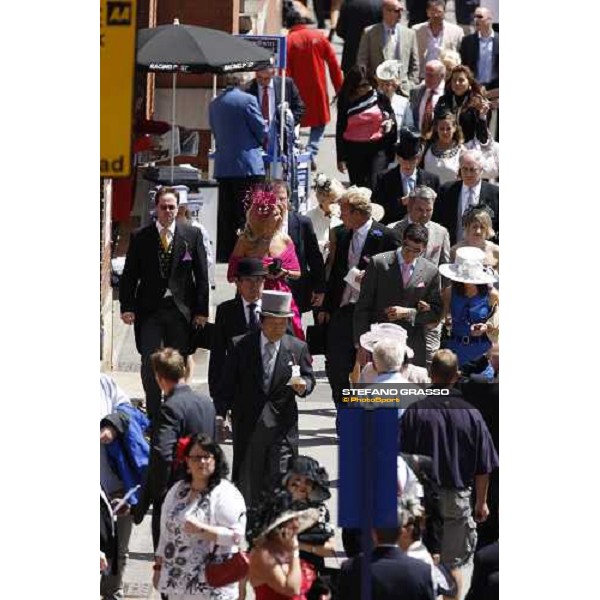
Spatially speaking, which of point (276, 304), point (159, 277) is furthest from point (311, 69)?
point (276, 304)

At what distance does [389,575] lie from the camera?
1210cm

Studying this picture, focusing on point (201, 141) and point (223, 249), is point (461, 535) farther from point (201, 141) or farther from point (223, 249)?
point (201, 141)

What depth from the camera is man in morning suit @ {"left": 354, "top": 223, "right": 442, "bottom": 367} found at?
1522 cm

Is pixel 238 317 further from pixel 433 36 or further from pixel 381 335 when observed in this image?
pixel 433 36

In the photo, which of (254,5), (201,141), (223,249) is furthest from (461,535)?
(254,5)

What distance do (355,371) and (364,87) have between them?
519cm

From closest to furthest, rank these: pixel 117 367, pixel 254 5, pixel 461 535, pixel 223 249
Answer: pixel 461 535, pixel 117 367, pixel 223 249, pixel 254 5

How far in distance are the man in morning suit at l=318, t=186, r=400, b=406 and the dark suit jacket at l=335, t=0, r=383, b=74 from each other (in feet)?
24.8

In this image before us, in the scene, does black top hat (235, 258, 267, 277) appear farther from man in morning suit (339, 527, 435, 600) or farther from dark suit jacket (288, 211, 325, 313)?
man in morning suit (339, 527, 435, 600)

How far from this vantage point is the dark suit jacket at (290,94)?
792 inches

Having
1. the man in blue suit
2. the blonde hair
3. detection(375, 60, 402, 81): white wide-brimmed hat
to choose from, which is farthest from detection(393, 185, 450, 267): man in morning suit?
the blonde hair

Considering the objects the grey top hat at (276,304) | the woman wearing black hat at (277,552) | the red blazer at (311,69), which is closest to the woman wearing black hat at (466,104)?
the red blazer at (311,69)

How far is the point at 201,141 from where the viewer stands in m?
21.3

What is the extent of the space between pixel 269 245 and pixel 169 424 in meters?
2.38
